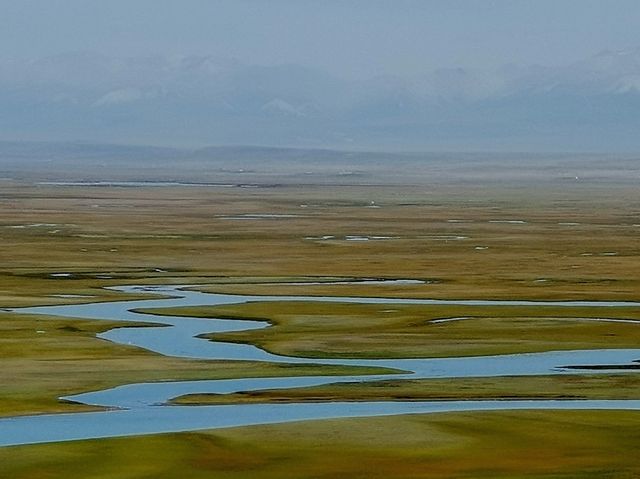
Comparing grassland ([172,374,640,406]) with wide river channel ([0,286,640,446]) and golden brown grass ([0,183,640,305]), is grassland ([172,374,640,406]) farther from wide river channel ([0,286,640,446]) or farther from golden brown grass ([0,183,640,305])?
→ golden brown grass ([0,183,640,305])

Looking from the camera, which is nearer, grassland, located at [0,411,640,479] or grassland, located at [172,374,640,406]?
grassland, located at [0,411,640,479]

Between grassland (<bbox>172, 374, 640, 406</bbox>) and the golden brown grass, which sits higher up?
grassland (<bbox>172, 374, 640, 406</bbox>)

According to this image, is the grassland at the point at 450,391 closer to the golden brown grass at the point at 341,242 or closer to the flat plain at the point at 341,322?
the flat plain at the point at 341,322

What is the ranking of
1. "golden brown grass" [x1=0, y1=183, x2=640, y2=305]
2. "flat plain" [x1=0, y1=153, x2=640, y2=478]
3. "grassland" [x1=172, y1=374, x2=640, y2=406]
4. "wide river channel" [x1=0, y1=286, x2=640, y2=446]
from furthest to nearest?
1. "golden brown grass" [x1=0, y1=183, x2=640, y2=305]
2. "grassland" [x1=172, y1=374, x2=640, y2=406]
3. "wide river channel" [x1=0, y1=286, x2=640, y2=446]
4. "flat plain" [x1=0, y1=153, x2=640, y2=478]

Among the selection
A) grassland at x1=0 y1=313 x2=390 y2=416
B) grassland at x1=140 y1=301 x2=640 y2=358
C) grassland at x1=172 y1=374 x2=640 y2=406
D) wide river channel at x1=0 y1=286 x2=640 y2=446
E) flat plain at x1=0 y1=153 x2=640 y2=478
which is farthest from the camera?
grassland at x1=140 y1=301 x2=640 y2=358

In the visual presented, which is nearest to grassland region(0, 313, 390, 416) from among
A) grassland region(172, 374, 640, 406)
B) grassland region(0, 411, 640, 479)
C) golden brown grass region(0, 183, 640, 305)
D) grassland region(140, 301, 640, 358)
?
grassland region(172, 374, 640, 406)

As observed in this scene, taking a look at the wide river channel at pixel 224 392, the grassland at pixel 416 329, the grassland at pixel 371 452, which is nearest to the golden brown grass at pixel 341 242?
the grassland at pixel 416 329

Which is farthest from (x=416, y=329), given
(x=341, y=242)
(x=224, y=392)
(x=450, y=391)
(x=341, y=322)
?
(x=341, y=242)

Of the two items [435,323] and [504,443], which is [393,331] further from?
[504,443]

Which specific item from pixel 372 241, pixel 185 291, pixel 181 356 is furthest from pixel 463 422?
pixel 372 241

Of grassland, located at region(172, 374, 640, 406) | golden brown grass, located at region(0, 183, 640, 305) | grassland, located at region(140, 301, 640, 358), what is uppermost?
grassland, located at region(172, 374, 640, 406)
